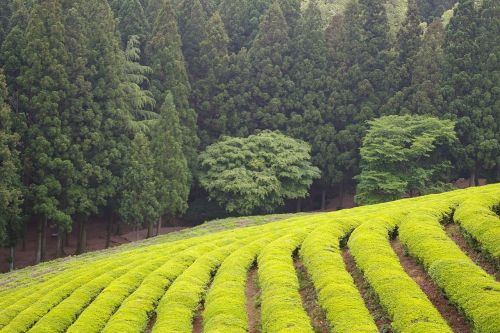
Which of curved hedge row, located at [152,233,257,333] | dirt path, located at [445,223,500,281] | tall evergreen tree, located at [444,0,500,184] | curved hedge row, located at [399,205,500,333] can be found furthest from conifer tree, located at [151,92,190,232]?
dirt path, located at [445,223,500,281]

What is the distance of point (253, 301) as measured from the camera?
57.2 ft

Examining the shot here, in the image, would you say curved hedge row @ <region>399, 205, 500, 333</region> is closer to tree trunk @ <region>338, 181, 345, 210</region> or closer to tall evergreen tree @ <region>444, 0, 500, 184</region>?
tall evergreen tree @ <region>444, 0, 500, 184</region>

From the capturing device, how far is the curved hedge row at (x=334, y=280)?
44.4 feet

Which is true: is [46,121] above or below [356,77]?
below

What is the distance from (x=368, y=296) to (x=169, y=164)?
30.1m

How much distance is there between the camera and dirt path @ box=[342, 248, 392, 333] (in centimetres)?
1397

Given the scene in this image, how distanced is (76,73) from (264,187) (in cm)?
1743

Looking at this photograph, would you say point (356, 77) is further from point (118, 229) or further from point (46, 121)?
point (46, 121)

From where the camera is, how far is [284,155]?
4791 cm

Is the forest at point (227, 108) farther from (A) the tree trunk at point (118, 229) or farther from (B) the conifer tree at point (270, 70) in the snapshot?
(A) the tree trunk at point (118, 229)

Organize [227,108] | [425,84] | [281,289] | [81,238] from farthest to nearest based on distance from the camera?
1. [227,108]
2. [425,84]
3. [81,238]
4. [281,289]

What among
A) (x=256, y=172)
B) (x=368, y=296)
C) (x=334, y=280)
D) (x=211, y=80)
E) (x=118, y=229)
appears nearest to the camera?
(x=368, y=296)

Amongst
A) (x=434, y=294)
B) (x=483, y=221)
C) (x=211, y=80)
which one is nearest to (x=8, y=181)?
(x=211, y=80)

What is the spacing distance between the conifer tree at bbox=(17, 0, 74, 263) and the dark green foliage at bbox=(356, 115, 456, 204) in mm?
22915
